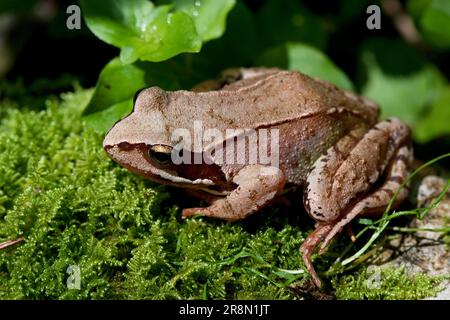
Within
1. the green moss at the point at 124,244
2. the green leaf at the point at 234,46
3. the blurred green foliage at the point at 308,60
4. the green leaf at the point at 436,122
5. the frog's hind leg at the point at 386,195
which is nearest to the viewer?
the green moss at the point at 124,244

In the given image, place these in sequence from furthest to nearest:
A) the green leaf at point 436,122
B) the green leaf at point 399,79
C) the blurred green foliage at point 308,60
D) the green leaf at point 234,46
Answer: the green leaf at point 399,79 → the green leaf at point 436,122 → the green leaf at point 234,46 → the blurred green foliage at point 308,60

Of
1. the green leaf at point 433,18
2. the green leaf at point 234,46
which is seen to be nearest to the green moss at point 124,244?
the green leaf at point 234,46

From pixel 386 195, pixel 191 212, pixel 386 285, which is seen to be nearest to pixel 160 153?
pixel 191 212

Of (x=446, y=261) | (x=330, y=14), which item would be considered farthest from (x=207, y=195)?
(x=330, y=14)

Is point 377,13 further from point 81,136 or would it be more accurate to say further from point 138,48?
point 81,136

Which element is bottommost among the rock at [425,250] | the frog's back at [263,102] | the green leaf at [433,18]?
the rock at [425,250]

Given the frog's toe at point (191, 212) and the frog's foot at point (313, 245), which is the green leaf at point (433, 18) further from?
the frog's toe at point (191, 212)

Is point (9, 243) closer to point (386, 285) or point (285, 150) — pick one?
point (285, 150)
